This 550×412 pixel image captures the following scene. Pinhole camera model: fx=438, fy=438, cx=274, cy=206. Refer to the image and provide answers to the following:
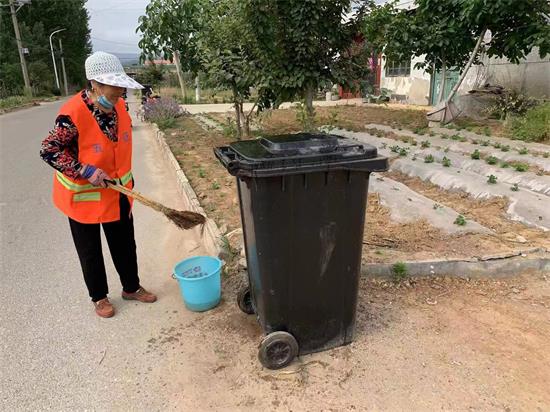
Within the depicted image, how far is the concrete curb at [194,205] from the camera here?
423 centimetres

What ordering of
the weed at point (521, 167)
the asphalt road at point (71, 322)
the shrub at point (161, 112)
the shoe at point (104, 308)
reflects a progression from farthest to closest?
the shrub at point (161, 112) < the weed at point (521, 167) < the shoe at point (104, 308) < the asphalt road at point (71, 322)

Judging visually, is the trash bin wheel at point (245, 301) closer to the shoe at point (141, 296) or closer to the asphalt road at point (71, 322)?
the asphalt road at point (71, 322)


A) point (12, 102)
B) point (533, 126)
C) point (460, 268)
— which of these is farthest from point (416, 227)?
point (12, 102)

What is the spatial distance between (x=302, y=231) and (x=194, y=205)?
10.1 ft

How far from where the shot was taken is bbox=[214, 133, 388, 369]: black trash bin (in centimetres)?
230

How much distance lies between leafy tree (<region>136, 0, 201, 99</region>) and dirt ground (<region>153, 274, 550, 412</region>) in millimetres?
6575

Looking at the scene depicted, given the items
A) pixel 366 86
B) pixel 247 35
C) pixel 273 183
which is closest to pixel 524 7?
pixel 366 86

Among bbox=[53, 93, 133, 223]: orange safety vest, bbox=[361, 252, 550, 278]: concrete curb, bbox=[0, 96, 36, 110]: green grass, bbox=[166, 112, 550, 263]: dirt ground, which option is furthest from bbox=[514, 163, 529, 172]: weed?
bbox=[0, 96, 36, 110]: green grass

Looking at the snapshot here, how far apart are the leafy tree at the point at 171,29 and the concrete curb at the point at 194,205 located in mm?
2132

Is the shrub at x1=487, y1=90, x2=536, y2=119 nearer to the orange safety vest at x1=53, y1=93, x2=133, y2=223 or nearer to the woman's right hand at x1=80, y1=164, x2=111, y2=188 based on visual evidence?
the orange safety vest at x1=53, y1=93, x2=133, y2=223

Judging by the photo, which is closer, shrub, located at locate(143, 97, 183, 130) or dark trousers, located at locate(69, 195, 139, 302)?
dark trousers, located at locate(69, 195, 139, 302)

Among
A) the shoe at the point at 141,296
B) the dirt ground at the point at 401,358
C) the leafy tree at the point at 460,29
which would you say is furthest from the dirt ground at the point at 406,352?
the leafy tree at the point at 460,29

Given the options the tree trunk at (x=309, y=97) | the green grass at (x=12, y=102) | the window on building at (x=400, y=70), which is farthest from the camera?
the green grass at (x=12, y=102)

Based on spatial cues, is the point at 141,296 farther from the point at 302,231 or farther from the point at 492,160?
the point at 492,160
